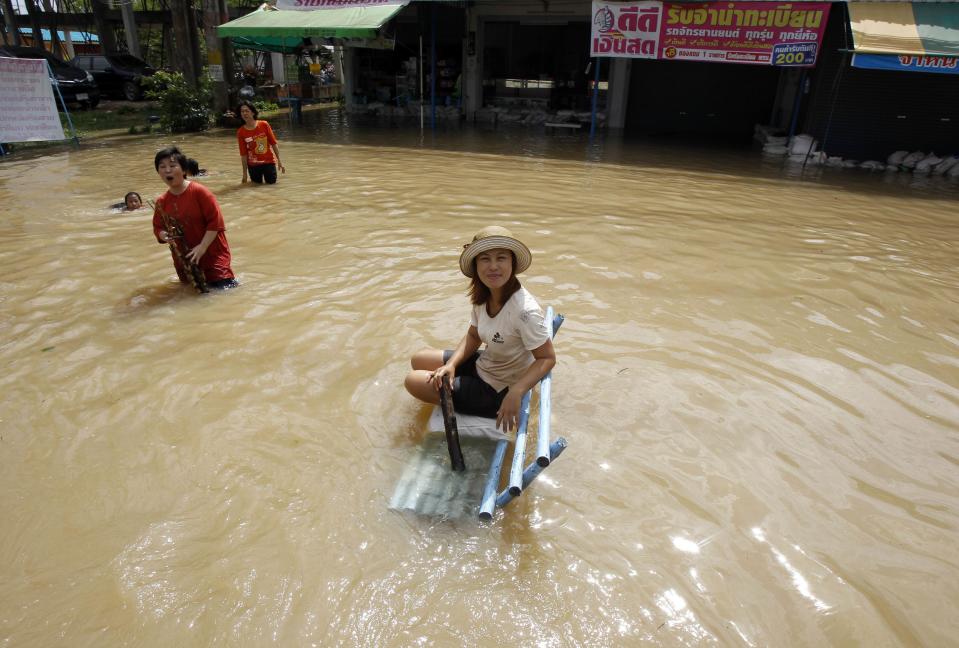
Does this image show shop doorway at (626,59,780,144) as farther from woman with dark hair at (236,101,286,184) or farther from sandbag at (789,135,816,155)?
woman with dark hair at (236,101,286,184)

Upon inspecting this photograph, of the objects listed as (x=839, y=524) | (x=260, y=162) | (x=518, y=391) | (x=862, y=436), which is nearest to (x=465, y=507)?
(x=518, y=391)

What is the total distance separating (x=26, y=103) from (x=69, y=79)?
8.44 metres

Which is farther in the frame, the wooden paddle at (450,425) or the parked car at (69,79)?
the parked car at (69,79)

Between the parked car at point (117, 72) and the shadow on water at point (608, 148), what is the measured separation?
23.7ft

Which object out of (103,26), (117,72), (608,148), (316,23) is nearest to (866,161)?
(608,148)

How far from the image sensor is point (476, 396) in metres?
3.04

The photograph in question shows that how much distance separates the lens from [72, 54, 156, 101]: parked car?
20281mm

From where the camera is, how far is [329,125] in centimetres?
1681

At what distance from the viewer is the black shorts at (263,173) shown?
28.5ft

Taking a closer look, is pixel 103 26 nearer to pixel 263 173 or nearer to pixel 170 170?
pixel 263 173

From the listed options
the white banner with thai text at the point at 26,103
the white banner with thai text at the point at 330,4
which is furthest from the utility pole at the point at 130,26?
the white banner with thai text at the point at 26,103

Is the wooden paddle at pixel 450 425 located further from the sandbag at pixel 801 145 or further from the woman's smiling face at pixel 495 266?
the sandbag at pixel 801 145

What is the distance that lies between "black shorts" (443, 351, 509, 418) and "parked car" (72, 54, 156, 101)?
2294 cm

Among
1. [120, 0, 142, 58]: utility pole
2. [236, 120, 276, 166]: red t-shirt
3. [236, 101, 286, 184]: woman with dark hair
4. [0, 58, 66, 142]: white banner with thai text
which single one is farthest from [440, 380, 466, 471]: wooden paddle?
[120, 0, 142, 58]: utility pole
